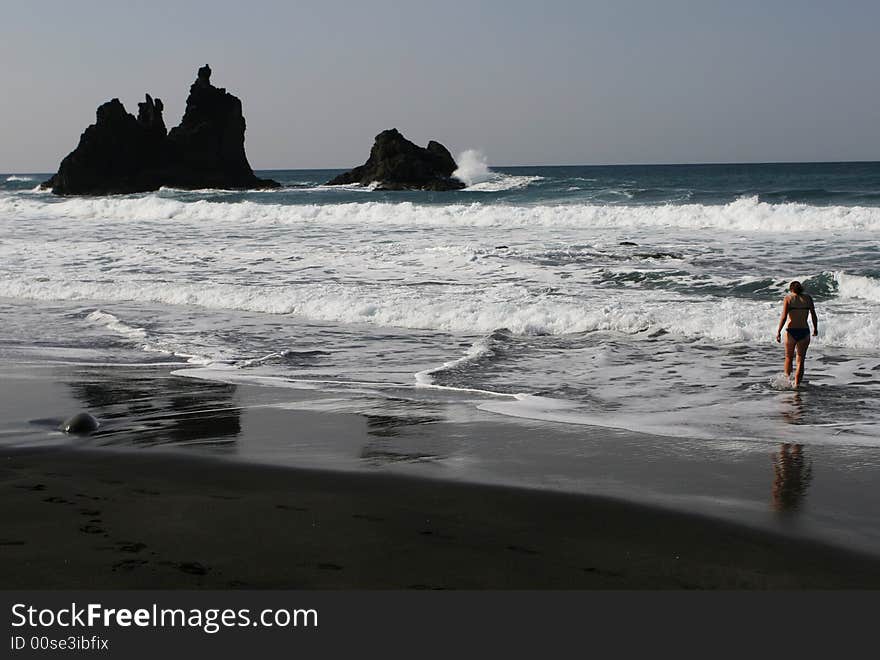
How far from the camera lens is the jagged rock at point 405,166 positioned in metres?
67.8

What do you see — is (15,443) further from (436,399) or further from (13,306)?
(13,306)

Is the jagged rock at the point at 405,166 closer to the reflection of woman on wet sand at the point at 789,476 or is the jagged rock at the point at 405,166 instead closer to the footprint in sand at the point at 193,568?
the reflection of woman on wet sand at the point at 789,476

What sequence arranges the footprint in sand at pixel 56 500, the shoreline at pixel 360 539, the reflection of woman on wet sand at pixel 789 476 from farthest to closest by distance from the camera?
1. the reflection of woman on wet sand at pixel 789 476
2. the footprint in sand at pixel 56 500
3. the shoreline at pixel 360 539

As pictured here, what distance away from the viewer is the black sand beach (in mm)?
4242

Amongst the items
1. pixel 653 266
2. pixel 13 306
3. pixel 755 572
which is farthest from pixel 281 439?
pixel 653 266

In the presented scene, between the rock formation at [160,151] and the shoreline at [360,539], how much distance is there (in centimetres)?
7341

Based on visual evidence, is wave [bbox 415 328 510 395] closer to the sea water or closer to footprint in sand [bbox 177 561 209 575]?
the sea water

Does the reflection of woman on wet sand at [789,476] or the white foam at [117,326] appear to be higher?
the white foam at [117,326]

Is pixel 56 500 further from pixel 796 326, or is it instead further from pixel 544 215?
pixel 544 215

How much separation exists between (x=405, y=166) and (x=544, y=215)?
119 ft

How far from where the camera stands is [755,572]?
4.38 meters

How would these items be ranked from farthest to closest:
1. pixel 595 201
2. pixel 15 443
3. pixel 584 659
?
1. pixel 595 201
2. pixel 15 443
3. pixel 584 659

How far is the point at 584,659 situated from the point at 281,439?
4.03m

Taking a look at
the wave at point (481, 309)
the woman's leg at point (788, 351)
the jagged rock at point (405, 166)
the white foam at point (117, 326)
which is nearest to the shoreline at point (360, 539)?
the woman's leg at point (788, 351)
